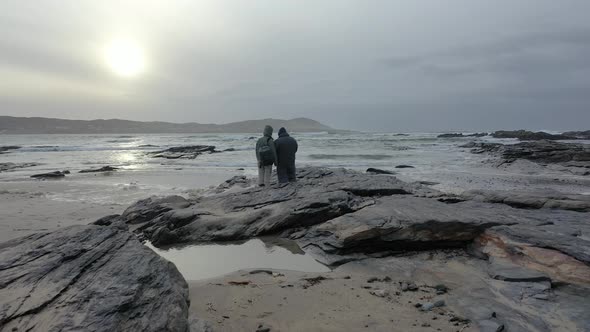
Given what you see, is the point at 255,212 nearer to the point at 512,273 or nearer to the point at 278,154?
the point at 278,154

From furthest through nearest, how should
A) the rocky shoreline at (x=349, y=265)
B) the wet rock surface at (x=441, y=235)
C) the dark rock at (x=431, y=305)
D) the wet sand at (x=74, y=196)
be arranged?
the wet sand at (x=74, y=196)
the wet rock surface at (x=441, y=235)
the dark rock at (x=431, y=305)
the rocky shoreline at (x=349, y=265)

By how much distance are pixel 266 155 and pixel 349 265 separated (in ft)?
18.8

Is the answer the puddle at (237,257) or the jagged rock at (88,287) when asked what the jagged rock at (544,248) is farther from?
the jagged rock at (88,287)

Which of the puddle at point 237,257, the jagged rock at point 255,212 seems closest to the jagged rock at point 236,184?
the jagged rock at point 255,212

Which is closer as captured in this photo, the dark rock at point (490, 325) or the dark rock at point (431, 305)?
the dark rock at point (490, 325)

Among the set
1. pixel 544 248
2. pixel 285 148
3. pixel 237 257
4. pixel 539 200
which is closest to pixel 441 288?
pixel 544 248

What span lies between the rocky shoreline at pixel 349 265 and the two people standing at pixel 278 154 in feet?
7.99

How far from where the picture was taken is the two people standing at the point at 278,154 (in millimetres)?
10945

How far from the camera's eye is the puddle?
18.8ft

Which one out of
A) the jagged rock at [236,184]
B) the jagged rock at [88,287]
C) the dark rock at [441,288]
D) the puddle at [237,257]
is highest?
the jagged rock at [88,287]

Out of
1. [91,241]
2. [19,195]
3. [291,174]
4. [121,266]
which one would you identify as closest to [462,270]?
[121,266]

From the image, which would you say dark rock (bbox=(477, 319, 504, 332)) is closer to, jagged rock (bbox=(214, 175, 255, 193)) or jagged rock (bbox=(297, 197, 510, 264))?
jagged rock (bbox=(297, 197, 510, 264))

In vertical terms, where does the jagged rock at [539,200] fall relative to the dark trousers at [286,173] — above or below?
below


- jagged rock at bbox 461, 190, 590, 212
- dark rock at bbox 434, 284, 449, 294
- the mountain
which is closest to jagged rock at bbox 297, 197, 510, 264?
dark rock at bbox 434, 284, 449, 294
